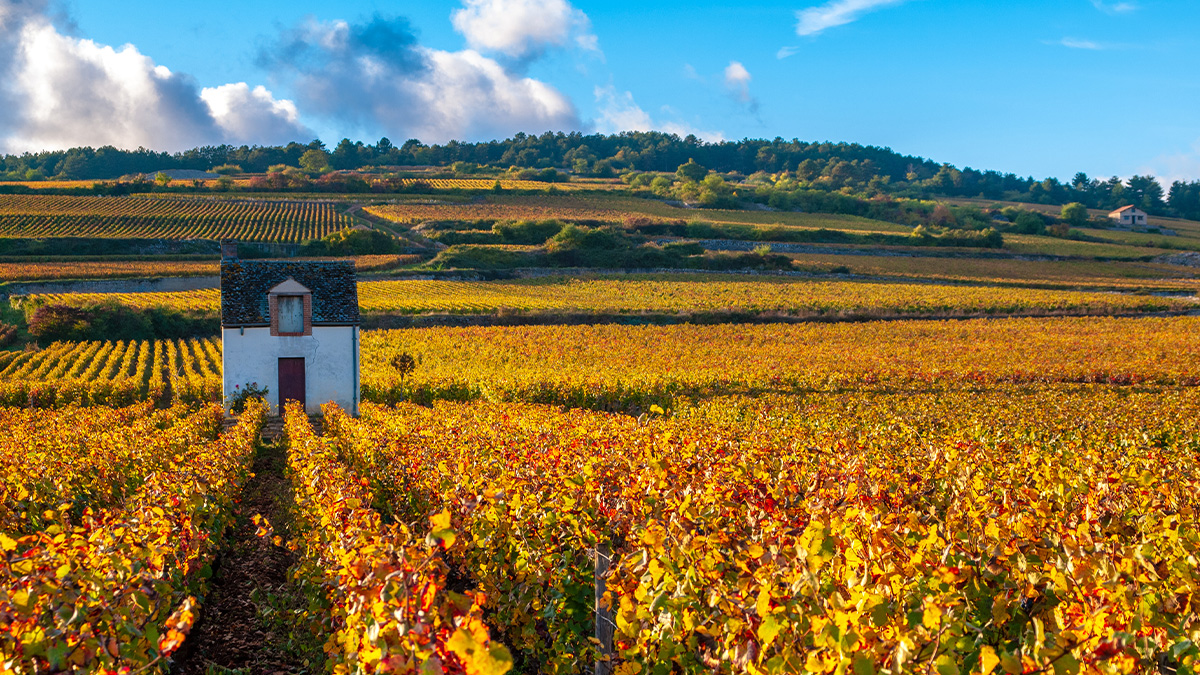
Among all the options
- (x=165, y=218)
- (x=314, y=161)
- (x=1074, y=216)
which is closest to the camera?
(x=165, y=218)

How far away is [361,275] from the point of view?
214 ft

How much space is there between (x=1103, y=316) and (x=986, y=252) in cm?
4112

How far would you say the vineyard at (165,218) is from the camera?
8131 centimetres

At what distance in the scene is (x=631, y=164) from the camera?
17825 centimetres

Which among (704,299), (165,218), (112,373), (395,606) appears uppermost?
(165,218)

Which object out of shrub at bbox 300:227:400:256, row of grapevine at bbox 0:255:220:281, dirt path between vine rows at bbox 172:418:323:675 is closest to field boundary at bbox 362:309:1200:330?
row of grapevine at bbox 0:255:220:281

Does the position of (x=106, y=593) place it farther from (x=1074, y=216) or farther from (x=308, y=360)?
(x=1074, y=216)

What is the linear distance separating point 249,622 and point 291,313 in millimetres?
18160

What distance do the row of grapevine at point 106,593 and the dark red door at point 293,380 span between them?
1822 centimetres

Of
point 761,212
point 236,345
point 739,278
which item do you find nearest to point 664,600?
point 236,345

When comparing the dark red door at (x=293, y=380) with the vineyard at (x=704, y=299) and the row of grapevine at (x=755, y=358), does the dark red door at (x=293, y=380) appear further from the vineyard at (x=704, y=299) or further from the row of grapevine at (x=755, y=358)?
the vineyard at (x=704, y=299)

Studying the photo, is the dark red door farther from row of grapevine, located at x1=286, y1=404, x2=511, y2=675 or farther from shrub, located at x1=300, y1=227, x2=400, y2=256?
shrub, located at x1=300, y1=227, x2=400, y2=256

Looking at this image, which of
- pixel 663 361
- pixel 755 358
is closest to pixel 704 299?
pixel 755 358

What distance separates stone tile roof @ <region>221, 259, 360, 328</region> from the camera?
75.9 feet
